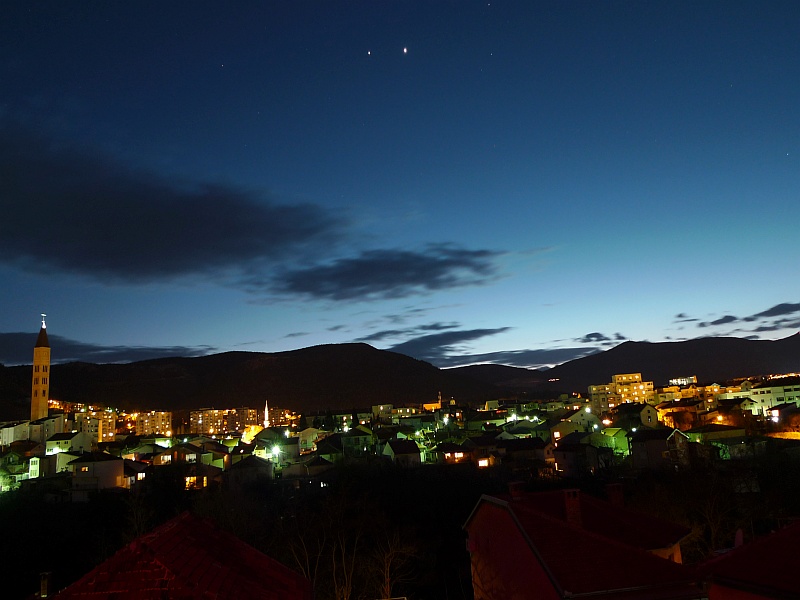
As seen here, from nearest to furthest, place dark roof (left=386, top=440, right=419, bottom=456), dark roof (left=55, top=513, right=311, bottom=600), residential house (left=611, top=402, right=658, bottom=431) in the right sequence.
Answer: dark roof (left=55, top=513, right=311, bottom=600)
dark roof (left=386, top=440, right=419, bottom=456)
residential house (left=611, top=402, right=658, bottom=431)

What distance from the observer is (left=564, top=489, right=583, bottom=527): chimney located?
12.4 metres

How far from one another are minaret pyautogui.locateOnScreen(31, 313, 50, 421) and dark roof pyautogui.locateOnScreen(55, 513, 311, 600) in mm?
70526

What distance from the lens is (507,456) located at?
46.5 meters

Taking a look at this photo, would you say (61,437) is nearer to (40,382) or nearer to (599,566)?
(40,382)

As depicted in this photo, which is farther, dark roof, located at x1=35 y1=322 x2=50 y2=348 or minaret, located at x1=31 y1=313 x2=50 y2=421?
dark roof, located at x1=35 y1=322 x2=50 y2=348

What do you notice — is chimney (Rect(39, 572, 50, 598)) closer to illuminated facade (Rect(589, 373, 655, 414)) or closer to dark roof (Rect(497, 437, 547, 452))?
dark roof (Rect(497, 437, 547, 452))

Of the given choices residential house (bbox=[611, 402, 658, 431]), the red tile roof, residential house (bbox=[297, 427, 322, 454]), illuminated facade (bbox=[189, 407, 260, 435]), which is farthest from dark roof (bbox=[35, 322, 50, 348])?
the red tile roof

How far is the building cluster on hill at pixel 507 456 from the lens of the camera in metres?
10.6

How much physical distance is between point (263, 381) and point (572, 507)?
138 m

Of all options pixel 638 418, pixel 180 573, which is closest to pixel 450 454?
pixel 638 418

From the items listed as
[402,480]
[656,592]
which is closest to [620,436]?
[402,480]

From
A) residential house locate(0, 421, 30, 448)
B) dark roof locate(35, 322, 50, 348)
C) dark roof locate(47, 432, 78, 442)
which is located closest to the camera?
dark roof locate(47, 432, 78, 442)

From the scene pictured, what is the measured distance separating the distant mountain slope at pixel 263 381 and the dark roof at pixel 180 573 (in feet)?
377

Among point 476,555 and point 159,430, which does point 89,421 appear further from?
point 476,555
